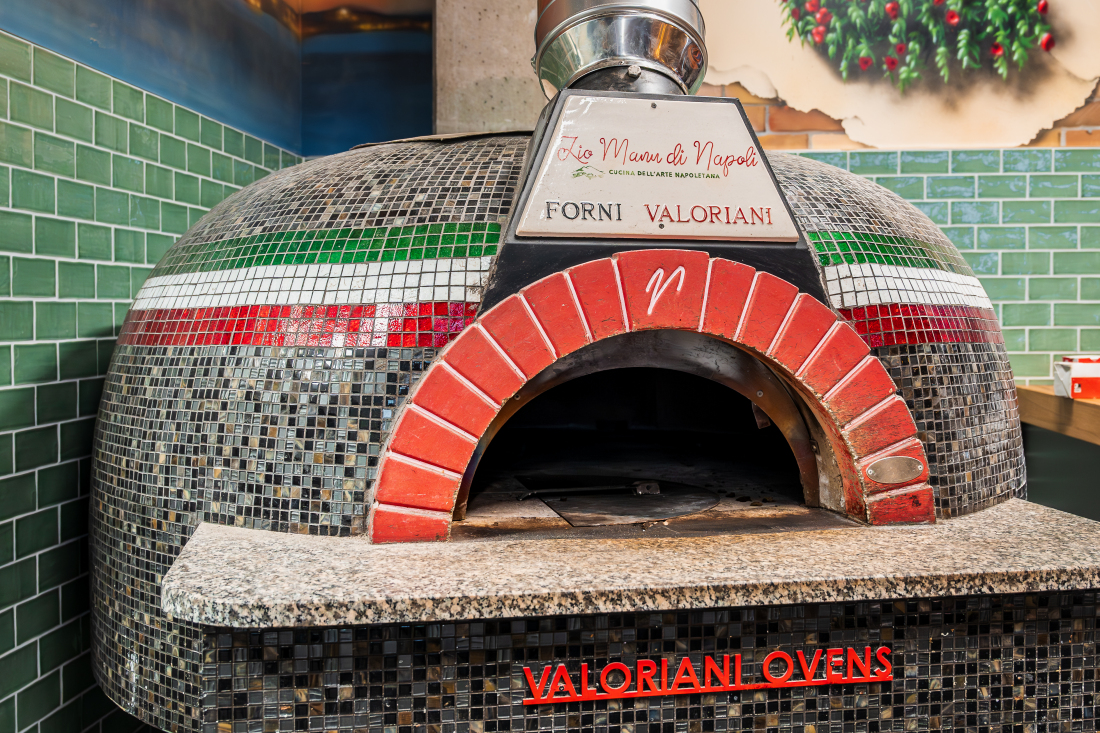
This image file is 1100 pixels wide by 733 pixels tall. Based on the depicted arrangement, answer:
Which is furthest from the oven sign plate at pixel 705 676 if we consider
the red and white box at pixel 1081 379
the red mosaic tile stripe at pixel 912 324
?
the red and white box at pixel 1081 379

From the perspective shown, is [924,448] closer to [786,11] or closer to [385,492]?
[385,492]

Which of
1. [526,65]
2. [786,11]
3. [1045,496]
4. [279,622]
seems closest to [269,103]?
[526,65]

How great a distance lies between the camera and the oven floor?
1.87 metres

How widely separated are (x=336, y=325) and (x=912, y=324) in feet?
5.29

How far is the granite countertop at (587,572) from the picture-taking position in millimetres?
1413

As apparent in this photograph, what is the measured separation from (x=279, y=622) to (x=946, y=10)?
414cm

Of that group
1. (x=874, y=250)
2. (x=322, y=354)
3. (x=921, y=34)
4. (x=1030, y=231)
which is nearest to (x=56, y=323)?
(x=322, y=354)

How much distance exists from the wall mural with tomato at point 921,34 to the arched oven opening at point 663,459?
6.37ft

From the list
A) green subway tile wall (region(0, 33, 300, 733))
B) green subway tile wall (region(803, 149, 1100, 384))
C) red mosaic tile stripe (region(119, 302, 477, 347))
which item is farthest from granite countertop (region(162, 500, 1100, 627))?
green subway tile wall (region(803, 149, 1100, 384))

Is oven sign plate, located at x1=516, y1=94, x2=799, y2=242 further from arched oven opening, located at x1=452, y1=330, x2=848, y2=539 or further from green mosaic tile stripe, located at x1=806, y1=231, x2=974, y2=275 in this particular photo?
arched oven opening, located at x1=452, y1=330, x2=848, y2=539

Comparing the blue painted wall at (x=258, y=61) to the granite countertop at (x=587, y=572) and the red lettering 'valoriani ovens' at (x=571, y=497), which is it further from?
the granite countertop at (x=587, y=572)

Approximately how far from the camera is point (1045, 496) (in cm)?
315

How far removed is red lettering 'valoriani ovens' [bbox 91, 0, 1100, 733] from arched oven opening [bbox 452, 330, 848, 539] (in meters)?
0.02

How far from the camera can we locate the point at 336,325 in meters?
1.86
